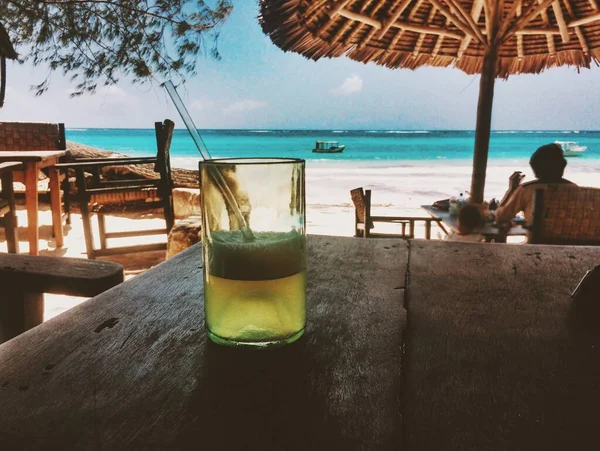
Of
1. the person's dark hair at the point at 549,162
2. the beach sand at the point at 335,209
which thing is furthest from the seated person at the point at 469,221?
the beach sand at the point at 335,209

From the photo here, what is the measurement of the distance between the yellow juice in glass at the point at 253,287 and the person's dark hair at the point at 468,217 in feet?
8.10

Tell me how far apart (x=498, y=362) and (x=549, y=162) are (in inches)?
108

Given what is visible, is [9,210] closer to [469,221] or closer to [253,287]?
[469,221]

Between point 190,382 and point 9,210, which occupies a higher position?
point 190,382

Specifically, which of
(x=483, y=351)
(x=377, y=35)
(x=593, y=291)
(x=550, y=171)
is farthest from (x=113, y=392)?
(x=377, y=35)

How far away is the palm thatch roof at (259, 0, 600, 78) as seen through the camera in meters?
3.26

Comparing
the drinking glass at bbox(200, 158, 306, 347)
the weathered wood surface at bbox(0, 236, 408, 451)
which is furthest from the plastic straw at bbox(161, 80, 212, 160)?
the weathered wood surface at bbox(0, 236, 408, 451)

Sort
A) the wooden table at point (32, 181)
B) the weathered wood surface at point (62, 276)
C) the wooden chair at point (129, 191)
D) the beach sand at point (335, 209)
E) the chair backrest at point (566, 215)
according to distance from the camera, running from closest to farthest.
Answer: the weathered wood surface at point (62, 276), the chair backrest at point (566, 215), the wooden chair at point (129, 191), the wooden table at point (32, 181), the beach sand at point (335, 209)

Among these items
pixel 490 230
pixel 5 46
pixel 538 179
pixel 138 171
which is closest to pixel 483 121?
pixel 538 179

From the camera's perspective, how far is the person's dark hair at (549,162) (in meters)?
2.86

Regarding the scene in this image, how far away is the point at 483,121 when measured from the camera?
3.50 meters

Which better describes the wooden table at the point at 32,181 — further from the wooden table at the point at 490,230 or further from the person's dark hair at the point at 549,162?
the person's dark hair at the point at 549,162

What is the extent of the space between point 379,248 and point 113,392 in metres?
0.74

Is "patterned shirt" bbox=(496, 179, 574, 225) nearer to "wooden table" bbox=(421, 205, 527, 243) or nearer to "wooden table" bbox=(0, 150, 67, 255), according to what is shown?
"wooden table" bbox=(421, 205, 527, 243)
